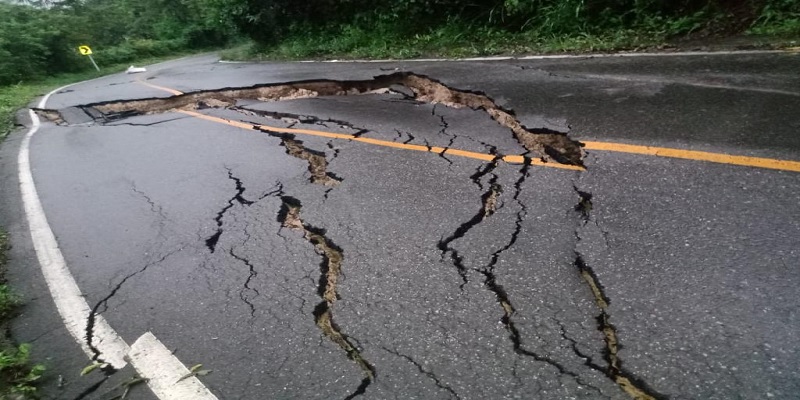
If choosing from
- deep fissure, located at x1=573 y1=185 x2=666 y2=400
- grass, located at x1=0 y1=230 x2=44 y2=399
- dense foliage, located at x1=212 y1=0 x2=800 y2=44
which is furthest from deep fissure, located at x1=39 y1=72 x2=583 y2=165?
grass, located at x1=0 y1=230 x2=44 y2=399

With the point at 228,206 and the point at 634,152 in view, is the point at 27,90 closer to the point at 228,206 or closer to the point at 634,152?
the point at 228,206

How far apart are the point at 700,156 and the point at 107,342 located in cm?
431

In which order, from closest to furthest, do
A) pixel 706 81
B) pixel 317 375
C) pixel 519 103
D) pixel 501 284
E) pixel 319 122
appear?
1. pixel 317 375
2. pixel 501 284
3. pixel 706 81
4. pixel 519 103
5. pixel 319 122

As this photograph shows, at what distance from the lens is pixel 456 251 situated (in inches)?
120

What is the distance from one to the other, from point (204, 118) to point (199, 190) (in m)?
3.08

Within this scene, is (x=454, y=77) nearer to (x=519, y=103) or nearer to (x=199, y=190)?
(x=519, y=103)

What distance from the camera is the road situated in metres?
2.20

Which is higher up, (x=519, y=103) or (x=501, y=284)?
(x=519, y=103)

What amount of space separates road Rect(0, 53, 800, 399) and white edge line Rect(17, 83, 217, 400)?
0.02m

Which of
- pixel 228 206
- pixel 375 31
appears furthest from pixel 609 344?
pixel 375 31

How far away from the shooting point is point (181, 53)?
2736cm

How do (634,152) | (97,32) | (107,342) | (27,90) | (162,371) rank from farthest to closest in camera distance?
(97,32) < (27,90) < (634,152) < (107,342) < (162,371)

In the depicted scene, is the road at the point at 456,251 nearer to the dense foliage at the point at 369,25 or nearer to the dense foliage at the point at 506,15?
the dense foliage at the point at 506,15

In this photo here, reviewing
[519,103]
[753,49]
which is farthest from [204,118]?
[753,49]
